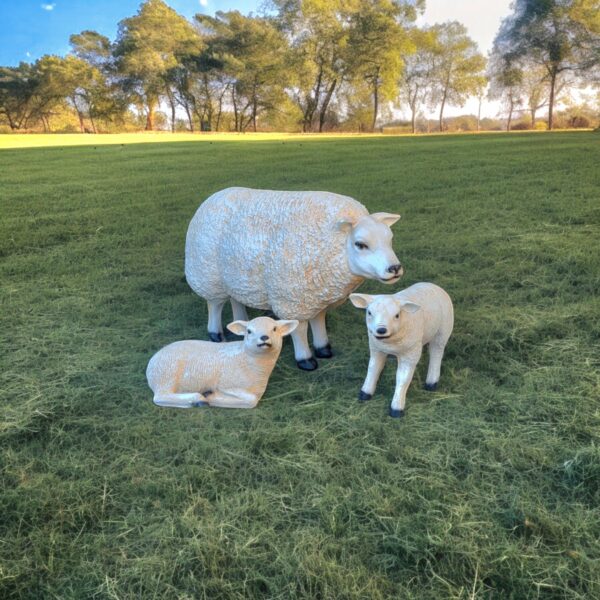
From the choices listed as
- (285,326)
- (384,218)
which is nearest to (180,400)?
(285,326)

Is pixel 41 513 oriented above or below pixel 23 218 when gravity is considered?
below

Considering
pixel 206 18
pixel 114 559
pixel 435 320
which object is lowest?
pixel 114 559

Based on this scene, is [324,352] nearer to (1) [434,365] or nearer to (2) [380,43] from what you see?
(1) [434,365]

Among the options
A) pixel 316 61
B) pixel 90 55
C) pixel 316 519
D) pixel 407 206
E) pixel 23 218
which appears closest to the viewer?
pixel 316 519

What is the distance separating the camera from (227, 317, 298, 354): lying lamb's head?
2.98 m

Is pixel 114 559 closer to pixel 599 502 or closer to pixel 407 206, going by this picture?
pixel 599 502

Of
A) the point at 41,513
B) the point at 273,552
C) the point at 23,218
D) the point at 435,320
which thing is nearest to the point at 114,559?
the point at 41,513

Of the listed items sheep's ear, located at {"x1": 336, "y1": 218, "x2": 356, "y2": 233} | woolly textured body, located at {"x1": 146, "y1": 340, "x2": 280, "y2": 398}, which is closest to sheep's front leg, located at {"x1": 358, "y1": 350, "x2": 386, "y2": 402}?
woolly textured body, located at {"x1": 146, "y1": 340, "x2": 280, "y2": 398}

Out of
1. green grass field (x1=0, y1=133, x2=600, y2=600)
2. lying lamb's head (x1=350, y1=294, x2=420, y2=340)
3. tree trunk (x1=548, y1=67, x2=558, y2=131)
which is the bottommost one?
green grass field (x1=0, y1=133, x2=600, y2=600)

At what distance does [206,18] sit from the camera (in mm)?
36812

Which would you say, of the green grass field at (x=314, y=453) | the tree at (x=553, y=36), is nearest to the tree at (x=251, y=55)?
the tree at (x=553, y=36)

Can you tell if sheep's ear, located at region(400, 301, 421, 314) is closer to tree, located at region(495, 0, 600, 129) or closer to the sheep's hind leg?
the sheep's hind leg

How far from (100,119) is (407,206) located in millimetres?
32059

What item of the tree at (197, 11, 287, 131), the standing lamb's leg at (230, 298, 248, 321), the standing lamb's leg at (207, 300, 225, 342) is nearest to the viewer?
the standing lamb's leg at (207, 300, 225, 342)
